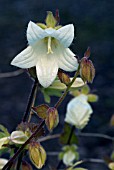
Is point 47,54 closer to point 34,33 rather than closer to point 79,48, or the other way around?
point 34,33

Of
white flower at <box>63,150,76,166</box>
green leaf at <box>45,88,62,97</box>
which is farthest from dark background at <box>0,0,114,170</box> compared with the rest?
green leaf at <box>45,88,62,97</box>

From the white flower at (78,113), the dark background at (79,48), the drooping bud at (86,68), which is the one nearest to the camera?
the drooping bud at (86,68)

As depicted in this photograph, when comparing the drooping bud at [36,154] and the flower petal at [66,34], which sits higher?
the flower petal at [66,34]

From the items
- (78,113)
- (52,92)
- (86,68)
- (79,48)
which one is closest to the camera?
(86,68)

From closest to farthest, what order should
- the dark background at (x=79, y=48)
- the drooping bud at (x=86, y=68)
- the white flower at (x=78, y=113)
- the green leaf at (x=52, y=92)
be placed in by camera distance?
the drooping bud at (x=86, y=68)
the green leaf at (x=52, y=92)
the white flower at (x=78, y=113)
the dark background at (x=79, y=48)

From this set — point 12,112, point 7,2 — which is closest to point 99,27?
point 7,2

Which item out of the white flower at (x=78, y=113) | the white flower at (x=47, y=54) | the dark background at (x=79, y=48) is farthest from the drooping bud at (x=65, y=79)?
the dark background at (x=79, y=48)

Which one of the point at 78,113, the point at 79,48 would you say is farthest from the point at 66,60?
the point at 79,48

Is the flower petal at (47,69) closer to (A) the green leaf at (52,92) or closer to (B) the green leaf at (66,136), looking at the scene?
(A) the green leaf at (52,92)
